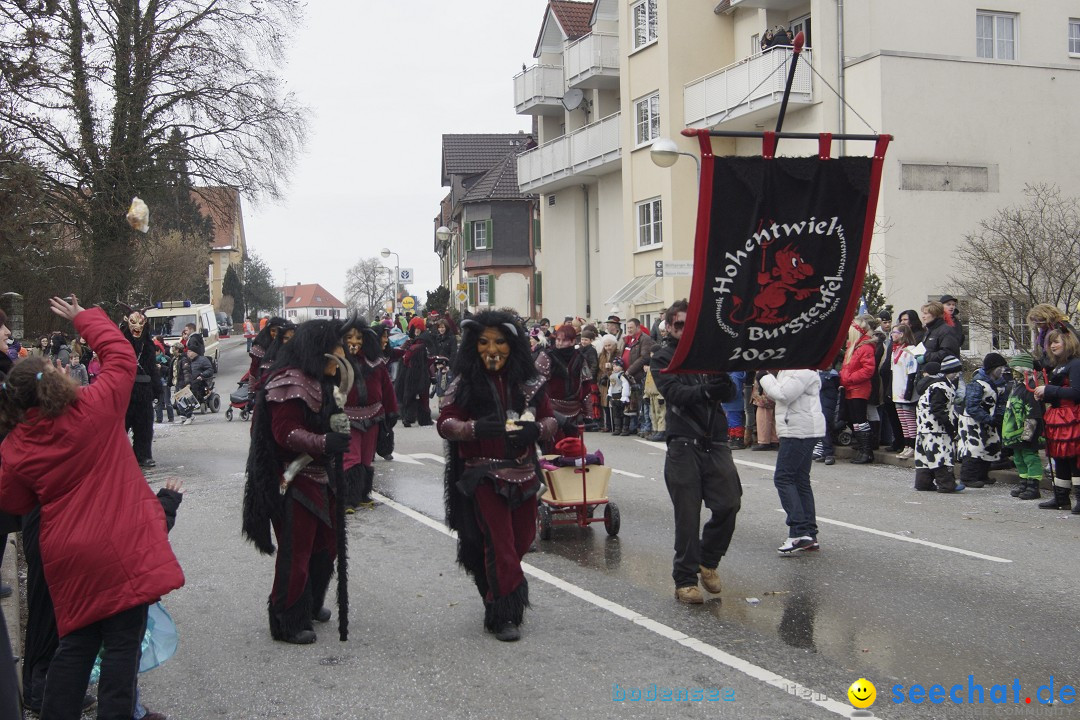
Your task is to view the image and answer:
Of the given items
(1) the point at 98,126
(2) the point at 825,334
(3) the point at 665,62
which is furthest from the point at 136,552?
(3) the point at 665,62

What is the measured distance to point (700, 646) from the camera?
5887mm

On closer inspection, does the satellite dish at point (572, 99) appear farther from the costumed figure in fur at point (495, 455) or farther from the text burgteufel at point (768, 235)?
the costumed figure in fur at point (495, 455)

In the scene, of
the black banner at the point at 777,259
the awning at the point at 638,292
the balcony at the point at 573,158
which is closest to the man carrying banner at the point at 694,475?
the black banner at the point at 777,259

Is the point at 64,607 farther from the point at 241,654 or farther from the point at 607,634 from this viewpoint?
the point at 607,634

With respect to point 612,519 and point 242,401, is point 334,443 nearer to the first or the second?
point 612,519

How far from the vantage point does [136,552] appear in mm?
4273

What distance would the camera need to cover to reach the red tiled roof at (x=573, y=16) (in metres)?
38.7

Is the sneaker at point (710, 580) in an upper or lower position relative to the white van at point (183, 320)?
lower

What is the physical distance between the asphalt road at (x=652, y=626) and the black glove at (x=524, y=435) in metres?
1.13

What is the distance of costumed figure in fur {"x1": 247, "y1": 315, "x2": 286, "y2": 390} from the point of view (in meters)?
10.8

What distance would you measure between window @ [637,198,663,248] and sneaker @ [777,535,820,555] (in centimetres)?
2225

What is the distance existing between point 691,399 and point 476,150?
59.2 metres

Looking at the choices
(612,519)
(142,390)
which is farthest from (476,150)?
(612,519)

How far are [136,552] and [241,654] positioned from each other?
1920mm
